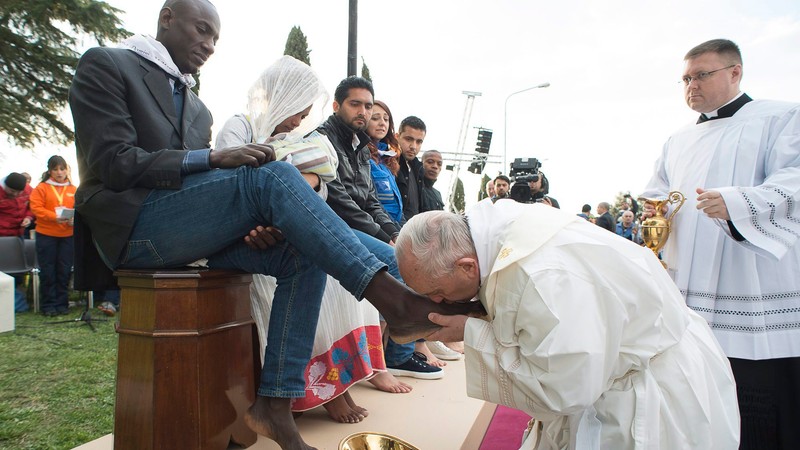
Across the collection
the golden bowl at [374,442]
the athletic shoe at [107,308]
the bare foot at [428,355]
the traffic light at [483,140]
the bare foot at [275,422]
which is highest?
the traffic light at [483,140]

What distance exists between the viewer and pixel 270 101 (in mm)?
2656

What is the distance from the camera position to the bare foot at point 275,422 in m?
1.92

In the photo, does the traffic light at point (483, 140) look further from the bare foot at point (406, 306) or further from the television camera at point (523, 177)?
the bare foot at point (406, 306)

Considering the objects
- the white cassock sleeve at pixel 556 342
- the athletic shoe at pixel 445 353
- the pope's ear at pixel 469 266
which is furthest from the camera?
the athletic shoe at pixel 445 353

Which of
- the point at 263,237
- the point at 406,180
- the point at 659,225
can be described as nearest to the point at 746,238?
the point at 659,225

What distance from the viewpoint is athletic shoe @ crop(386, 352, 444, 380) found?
343 cm

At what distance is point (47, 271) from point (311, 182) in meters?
5.32

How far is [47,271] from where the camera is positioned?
20.3 feet

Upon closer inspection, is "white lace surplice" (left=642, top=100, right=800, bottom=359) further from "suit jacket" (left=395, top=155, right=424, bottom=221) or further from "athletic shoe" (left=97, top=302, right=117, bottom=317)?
"athletic shoe" (left=97, top=302, right=117, bottom=317)

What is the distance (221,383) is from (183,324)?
28 centimetres

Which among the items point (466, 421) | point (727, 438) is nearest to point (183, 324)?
point (466, 421)

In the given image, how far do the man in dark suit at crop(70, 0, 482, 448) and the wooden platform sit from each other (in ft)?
1.64

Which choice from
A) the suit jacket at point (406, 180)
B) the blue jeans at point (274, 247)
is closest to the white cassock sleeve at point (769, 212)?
the blue jeans at point (274, 247)

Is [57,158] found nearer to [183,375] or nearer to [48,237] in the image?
[48,237]
